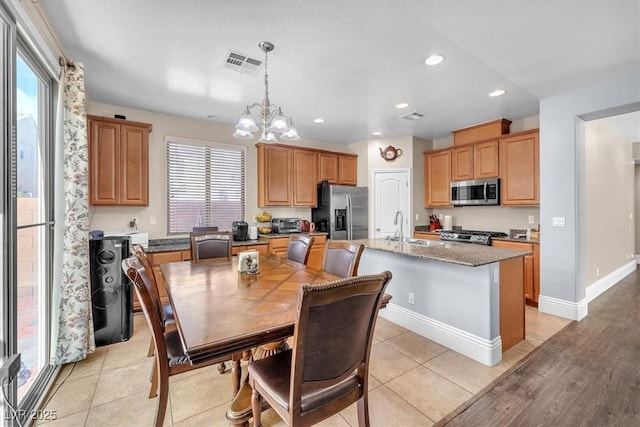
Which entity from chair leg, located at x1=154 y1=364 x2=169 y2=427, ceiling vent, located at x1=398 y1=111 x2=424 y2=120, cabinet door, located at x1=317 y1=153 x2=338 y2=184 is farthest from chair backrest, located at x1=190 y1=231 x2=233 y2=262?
ceiling vent, located at x1=398 y1=111 x2=424 y2=120

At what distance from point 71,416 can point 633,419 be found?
11.5 feet

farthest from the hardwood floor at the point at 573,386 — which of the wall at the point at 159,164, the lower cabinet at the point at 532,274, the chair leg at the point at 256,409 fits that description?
the wall at the point at 159,164

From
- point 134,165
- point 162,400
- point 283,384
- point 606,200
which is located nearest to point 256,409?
point 283,384

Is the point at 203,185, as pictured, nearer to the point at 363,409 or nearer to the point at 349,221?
the point at 349,221

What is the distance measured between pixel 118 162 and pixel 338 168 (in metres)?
3.47

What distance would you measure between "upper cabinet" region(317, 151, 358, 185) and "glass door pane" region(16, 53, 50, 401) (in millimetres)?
3720

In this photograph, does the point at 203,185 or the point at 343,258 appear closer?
the point at 343,258

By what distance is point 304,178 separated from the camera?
504 centimetres

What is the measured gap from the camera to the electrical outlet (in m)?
1.32

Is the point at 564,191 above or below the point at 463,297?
above

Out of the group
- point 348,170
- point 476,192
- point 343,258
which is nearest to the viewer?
point 343,258

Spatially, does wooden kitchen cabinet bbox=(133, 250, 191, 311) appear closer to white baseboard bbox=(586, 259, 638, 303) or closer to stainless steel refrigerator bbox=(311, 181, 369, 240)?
stainless steel refrigerator bbox=(311, 181, 369, 240)

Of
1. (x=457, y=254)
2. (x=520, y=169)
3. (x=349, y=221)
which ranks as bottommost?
(x=457, y=254)

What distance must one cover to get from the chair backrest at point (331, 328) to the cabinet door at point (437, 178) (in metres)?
4.31
